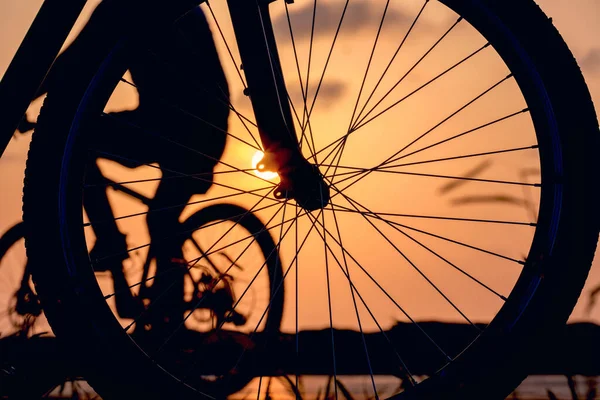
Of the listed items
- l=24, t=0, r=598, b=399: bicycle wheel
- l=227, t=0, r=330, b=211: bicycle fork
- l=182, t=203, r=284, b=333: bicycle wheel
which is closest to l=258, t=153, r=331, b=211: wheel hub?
l=227, t=0, r=330, b=211: bicycle fork

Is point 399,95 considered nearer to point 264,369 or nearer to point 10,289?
point 264,369

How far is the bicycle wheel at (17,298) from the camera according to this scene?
1.39 m

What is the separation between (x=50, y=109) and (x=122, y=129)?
0.59 m

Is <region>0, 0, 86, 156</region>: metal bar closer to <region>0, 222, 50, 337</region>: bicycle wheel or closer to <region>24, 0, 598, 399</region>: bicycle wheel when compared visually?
<region>24, 0, 598, 399</region>: bicycle wheel

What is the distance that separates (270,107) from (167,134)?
67 centimetres

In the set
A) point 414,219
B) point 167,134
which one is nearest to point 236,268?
point 167,134

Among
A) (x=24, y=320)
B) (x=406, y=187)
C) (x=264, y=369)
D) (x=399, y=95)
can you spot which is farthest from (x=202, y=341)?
(x=399, y=95)

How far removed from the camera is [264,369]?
1.26 meters

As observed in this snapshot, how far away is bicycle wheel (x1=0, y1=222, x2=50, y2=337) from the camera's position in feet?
4.55

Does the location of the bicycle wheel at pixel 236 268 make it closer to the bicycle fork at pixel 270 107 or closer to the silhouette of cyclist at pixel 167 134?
the silhouette of cyclist at pixel 167 134

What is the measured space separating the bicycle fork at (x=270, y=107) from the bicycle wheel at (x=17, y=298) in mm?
1072

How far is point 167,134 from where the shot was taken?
1.32 meters

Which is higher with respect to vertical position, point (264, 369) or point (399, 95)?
point (399, 95)

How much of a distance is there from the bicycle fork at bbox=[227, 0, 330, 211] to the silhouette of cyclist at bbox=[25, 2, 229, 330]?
0.53 m
